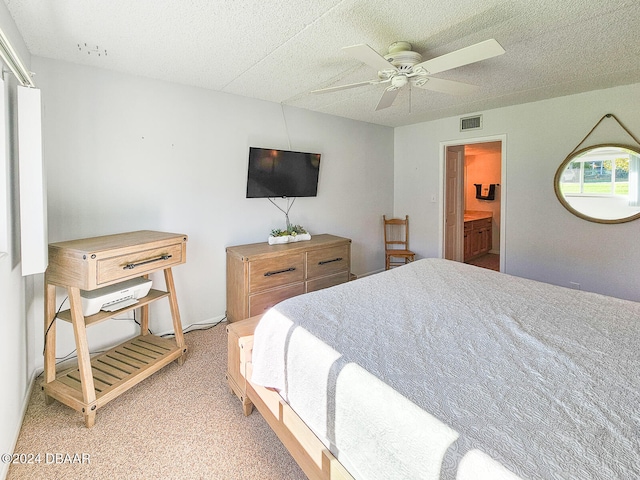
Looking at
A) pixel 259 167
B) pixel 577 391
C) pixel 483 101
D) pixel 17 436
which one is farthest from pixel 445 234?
pixel 17 436

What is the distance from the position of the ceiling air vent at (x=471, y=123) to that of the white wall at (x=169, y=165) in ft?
4.96

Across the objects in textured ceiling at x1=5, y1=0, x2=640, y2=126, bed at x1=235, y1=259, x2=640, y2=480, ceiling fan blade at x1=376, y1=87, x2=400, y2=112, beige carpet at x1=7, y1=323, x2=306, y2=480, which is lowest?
beige carpet at x1=7, y1=323, x2=306, y2=480

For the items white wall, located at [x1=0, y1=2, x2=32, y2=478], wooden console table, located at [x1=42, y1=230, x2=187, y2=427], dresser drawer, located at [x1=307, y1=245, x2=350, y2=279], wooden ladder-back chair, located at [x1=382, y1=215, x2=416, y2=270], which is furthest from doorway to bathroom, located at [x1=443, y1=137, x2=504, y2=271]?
white wall, located at [x1=0, y1=2, x2=32, y2=478]

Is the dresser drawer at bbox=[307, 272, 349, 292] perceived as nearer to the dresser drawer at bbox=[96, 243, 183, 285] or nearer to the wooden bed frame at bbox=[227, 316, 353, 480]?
the wooden bed frame at bbox=[227, 316, 353, 480]

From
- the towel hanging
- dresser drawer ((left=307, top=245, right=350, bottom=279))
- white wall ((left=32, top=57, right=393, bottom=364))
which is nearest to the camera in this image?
white wall ((left=32, top=57, right=393, bottom=364))

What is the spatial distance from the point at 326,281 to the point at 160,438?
83.3 inches

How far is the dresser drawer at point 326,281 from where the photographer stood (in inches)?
133

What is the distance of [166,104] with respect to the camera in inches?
107

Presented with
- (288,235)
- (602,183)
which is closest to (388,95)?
(288,235)

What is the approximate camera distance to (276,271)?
121 inches

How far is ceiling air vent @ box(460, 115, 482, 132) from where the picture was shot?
12.7 ft

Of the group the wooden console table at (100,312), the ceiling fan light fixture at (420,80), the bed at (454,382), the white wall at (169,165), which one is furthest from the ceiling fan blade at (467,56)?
the wooden console table at (100,312)

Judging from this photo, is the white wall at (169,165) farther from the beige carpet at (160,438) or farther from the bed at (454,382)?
the bed at (454,382)

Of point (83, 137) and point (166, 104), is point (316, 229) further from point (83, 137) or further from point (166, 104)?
point (83, 137)
